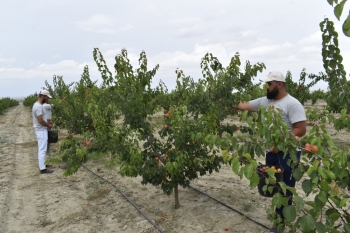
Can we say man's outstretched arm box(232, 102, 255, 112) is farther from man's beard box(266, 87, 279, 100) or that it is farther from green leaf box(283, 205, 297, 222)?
green leaf box(283, 205, 297, 222)

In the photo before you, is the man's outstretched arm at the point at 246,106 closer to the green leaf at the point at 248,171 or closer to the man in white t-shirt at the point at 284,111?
the man in white t-shirt at the point at 284,111

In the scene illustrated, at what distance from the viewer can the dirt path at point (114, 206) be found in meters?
4.15

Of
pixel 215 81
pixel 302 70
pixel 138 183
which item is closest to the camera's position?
pixel 215 81

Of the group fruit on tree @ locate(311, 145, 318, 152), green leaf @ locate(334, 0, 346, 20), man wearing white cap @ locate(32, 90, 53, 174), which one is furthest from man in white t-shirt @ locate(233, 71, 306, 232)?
man wearing white cap @ locate(32, 90, 53, 174)

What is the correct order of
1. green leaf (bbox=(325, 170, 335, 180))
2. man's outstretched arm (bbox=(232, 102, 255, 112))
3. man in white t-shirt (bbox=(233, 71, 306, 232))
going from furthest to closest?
man's outstretched arm (bbox=(232, 102, 255, 112)) < man in white t-shirt (bbox=(233, 71, 306, 232)) < green leaf (bbox=(325, 170, 335, 180))

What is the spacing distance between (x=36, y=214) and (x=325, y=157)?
14.7 feet

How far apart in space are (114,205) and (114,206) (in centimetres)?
4

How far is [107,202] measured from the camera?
513 cm

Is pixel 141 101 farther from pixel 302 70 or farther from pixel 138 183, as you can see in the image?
pixel 302 70

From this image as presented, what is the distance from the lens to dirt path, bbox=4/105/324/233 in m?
4.15

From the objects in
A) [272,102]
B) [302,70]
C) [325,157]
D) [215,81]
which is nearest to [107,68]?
[215,81]

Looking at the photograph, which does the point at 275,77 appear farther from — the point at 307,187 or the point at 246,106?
the point at 307,187

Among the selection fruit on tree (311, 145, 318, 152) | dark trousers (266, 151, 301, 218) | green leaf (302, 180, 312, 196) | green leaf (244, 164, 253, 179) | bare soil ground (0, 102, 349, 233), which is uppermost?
fruit on tree (311, 145, 318, 152)

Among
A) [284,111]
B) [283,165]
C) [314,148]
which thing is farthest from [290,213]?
[284,111]
